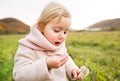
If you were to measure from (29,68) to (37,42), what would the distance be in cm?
17

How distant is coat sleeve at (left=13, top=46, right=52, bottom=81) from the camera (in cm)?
161

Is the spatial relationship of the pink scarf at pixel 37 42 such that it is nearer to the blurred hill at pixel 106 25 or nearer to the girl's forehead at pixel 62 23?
the girl's forehead at pixel 62 23

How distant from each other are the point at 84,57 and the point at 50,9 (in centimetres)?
104

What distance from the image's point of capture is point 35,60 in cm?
172

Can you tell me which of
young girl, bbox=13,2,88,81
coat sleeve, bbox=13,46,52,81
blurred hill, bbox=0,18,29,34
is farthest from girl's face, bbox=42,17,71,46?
blurred hill, bbox=0,18,29,34

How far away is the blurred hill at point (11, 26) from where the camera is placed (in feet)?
9.92

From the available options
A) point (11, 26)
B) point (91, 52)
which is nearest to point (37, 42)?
point (91, 52)

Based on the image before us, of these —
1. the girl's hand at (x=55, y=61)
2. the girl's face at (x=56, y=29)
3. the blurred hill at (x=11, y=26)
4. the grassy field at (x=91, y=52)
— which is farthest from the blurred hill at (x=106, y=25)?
the girl's hand at (x=55, y=61)

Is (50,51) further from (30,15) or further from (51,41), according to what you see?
(30,15)

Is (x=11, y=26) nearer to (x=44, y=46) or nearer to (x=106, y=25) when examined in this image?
(x=106, y=25)

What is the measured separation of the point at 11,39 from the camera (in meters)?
2.96

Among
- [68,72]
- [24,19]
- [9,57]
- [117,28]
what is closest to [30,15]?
[24,19]

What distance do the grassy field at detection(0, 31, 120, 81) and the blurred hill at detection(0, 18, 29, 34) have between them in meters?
0.07

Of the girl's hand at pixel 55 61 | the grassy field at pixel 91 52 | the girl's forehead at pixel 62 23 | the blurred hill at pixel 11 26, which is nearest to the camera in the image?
the girl's hand at pixel 55 61
